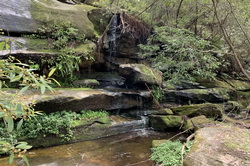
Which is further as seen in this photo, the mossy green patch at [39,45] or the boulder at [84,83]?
the boulder at [84,83]

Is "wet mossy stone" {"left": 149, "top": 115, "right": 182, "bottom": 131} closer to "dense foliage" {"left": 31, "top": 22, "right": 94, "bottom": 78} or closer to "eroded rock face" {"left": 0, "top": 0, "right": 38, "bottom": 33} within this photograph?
"dense foliage" {"left": 31, "top": 22, "right": 94, "bottom": 78}

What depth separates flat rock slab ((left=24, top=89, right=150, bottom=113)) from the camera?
18.1ft

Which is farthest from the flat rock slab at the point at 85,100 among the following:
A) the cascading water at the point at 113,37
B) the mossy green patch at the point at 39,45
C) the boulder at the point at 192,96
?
the cascading water at the point at 113,37

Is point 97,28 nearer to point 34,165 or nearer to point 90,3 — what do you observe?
point 90,3

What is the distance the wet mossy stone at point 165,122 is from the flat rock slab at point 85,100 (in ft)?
5.03

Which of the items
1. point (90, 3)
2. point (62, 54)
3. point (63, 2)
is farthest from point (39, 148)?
point (90, 3)

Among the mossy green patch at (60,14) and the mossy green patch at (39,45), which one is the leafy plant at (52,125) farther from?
the mossy green patch at (60,14)

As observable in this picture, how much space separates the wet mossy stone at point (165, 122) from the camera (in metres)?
6.38

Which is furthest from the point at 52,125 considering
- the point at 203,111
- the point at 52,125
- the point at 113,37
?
the point at 113,37

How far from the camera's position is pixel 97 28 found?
33.1 feet

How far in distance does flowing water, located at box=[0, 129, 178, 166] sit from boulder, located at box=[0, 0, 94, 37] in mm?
5156

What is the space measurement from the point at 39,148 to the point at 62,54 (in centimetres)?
392

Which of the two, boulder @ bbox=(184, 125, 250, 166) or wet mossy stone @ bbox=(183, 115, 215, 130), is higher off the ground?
boulder @ bbox=(184, 125, 250, 166)

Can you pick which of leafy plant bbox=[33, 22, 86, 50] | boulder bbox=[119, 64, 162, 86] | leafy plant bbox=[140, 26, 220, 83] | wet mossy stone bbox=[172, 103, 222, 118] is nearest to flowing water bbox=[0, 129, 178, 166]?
wet mossy stone bbox=[172, 103, 222, 118]
